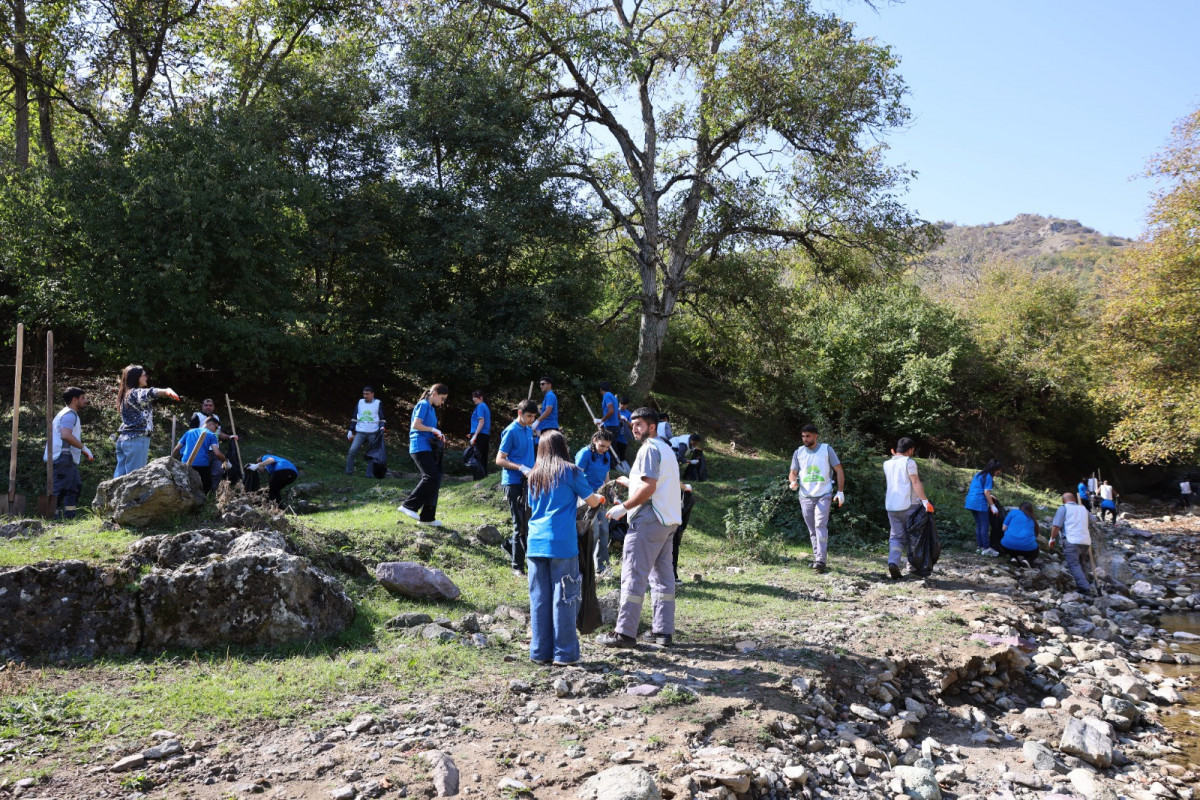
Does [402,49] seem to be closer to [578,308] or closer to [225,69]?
[225,69]

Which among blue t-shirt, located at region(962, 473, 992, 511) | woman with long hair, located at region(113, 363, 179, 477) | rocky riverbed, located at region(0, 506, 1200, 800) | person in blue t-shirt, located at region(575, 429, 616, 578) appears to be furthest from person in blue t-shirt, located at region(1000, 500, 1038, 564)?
woman with long hair, located at region(113, 363, 179, 477)

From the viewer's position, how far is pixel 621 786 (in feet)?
13.1

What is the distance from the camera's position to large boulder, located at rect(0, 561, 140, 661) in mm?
5453

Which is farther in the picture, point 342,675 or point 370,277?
point 370,277

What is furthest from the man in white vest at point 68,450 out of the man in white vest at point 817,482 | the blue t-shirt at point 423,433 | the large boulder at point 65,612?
the man in white vest at point 817,482

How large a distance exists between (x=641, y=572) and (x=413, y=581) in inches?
85.1

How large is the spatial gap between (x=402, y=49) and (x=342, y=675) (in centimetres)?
1781

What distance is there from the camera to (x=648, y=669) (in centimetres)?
591

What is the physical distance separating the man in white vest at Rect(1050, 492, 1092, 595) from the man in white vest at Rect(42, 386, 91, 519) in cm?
1301

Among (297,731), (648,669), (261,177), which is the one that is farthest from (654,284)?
(297,731)

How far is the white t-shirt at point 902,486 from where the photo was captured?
10016 millimetres

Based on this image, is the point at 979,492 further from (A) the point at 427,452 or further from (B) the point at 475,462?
(A) the point at 427,452

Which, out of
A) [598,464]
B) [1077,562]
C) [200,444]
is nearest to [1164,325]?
[1077,562]

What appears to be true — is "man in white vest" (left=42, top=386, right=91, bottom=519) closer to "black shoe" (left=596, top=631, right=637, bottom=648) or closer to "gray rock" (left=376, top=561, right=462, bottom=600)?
"gray rock" (left=376, top=561, right=462, bottom=600)
